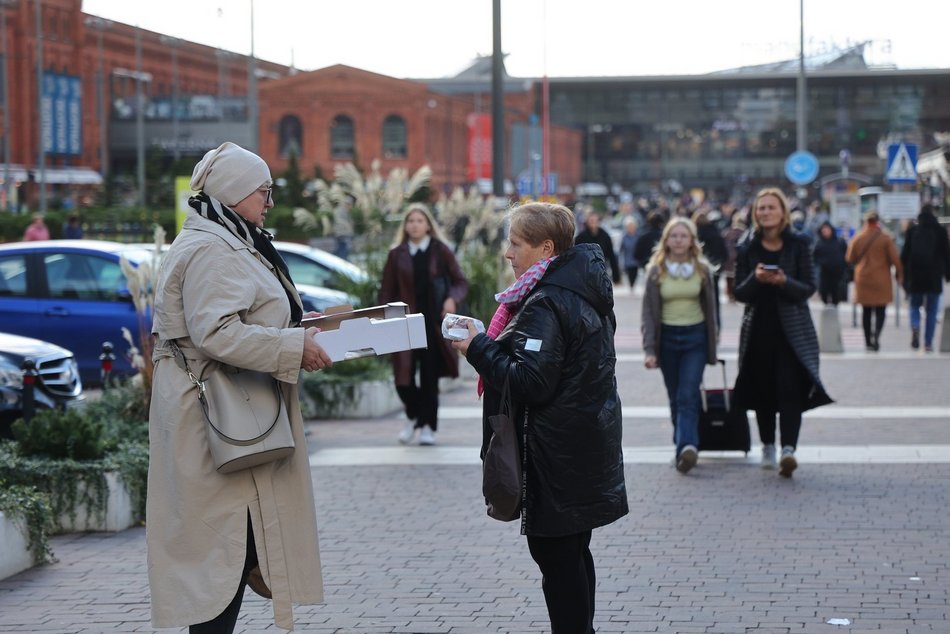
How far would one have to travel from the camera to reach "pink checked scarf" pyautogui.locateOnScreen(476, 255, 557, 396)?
16.7 feet

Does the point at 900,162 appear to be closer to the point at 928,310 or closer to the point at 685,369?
the point at 928,310

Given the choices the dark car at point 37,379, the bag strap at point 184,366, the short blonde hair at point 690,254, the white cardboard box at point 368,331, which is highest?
the short blonde hair at point 690,254

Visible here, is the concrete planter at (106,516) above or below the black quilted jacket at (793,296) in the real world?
below

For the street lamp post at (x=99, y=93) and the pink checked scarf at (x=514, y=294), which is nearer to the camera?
the pink checked scarf at (x=514, y=294)

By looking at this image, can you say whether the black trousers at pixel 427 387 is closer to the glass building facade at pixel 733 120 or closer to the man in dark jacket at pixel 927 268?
the man in dark jacket at pixel 927 268

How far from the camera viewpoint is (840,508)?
28.8 ft

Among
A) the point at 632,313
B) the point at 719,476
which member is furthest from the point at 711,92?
the point at 719,476

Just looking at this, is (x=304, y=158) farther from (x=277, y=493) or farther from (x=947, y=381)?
(x=277, y=493)

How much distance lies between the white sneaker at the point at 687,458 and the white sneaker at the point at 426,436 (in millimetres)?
2317

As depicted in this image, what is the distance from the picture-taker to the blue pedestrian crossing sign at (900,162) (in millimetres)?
24453

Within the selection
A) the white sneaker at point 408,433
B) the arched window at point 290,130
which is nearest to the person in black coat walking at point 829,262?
the white sneaker at point 408,433

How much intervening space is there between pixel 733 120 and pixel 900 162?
98.6m

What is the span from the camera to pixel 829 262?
25.0 metres

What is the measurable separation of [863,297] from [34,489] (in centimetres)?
1373
